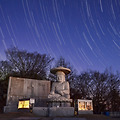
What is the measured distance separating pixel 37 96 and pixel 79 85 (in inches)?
379

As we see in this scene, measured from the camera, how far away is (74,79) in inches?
1017

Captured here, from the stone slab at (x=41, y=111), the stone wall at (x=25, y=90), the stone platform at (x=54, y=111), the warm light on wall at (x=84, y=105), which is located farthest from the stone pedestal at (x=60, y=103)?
the stone wall at (x=25, y=90)

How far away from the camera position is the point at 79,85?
84.5 feet

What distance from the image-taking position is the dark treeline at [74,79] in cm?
2338

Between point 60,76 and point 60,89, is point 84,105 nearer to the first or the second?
point 60,89

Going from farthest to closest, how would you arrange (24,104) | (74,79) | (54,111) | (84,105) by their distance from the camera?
(74,79) → (24,104) → (84,105) → (54,111)

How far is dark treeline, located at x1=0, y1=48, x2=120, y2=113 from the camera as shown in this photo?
2338 centimetres

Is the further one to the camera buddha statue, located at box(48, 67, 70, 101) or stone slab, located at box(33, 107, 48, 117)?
buddha statue, located at box(48, 67, 70, 101)

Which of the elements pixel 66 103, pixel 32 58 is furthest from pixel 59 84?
pixel 32 58

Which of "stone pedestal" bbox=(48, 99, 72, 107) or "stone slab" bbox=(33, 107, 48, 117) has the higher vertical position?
"stone pedestal" bbox=(48, 99, 72, 107)

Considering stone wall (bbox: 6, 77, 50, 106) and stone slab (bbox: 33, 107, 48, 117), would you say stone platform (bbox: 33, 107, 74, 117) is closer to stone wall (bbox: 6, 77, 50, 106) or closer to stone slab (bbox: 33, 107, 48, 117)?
stone slab (bbox: 33, 107, 48, 117)

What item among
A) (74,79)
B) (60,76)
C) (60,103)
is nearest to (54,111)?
(60,103)

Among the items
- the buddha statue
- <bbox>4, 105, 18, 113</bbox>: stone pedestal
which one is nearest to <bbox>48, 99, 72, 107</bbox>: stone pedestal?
the buddha statue

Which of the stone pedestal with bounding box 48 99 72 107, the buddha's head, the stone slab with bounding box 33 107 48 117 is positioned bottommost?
the stone slab with bounding box 33 107 48 117
